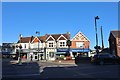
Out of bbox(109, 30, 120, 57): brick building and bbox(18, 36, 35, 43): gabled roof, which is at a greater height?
bbox(18, 36, 35, 43): gabled roof

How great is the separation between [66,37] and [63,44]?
90.7 inches

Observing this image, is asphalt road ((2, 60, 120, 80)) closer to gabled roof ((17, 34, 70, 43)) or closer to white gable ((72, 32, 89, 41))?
white gable ((72, 32, 89, 41))

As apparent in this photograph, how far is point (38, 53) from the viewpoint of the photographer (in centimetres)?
8188

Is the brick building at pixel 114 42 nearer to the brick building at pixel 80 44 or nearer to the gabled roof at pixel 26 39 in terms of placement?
the brick building at pixel 80 44

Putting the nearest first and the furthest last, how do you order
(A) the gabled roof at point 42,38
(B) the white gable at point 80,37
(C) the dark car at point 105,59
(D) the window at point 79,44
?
(C) the dark car at point 105,59 < (D) the window at point 79,44 < (B) the white gable at point 80,37 < (A) the gabled roof at point 42,38

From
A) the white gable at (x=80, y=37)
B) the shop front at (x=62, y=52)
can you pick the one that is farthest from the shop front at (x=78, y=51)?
the white gable at (x=80, y=37)

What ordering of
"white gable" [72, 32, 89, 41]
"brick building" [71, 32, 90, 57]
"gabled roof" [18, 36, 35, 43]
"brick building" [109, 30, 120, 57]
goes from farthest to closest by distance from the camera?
"gabled roof" [18, 36, 35, 43] → "white gable" [72, 32, 89, 41] → "brick building" [71, 32, 90, 57] → "brick building" [109, 30, 120, 57]

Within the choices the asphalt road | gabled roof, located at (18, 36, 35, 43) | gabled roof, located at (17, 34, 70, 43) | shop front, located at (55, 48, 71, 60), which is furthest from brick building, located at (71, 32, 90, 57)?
the asphalt road

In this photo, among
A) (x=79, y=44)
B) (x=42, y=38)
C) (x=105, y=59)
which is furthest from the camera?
(x=42, y=38)

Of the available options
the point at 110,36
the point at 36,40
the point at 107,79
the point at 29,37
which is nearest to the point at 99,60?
the point at 107,79

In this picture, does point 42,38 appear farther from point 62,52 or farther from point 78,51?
point 78,51

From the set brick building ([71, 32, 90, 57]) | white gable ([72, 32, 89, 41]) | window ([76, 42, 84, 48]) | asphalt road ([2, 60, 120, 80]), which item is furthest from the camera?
white gable ([72, 32, 89, 41])

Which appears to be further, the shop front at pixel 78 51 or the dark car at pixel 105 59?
the shop front at pixel 78 51

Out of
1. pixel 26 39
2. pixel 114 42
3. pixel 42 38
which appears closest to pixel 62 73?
pixel 114 42
